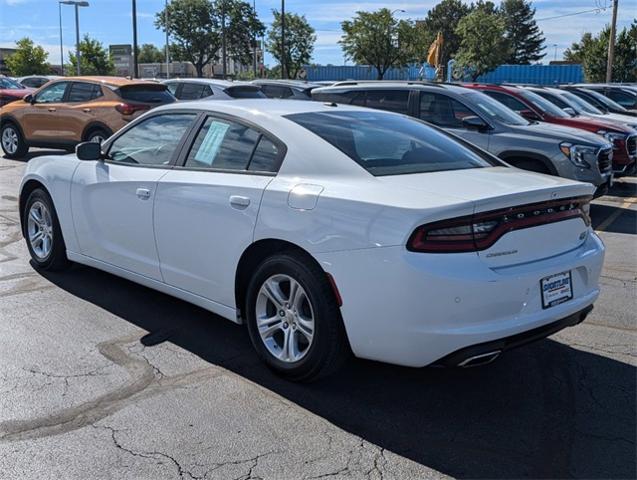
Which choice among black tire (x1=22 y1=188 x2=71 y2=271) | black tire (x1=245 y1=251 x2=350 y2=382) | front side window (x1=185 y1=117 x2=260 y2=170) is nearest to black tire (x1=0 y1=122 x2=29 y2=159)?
black tire (x1=22 y1=188 x2=71 y2=271)

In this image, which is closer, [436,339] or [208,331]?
[436,339]

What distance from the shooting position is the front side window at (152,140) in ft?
16.1

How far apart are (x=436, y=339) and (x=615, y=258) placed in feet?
16.0

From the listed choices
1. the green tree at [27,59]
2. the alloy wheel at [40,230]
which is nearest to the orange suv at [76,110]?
the alloy wheel at [40,230]

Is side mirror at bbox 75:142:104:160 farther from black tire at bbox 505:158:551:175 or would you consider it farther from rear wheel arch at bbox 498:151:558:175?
black tire at bbox 505:158:551:175

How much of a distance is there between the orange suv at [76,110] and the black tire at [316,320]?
9.69 m

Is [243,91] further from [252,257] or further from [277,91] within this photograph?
[252,257]

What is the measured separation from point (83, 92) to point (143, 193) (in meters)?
9.71

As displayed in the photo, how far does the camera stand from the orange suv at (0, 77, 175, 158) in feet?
42.4

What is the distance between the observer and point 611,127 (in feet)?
39.9

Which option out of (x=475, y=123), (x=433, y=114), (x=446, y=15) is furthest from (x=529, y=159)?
(x=446, y=15)

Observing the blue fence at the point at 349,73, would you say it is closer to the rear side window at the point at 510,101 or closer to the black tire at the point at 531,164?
the rear side window at the point at 510,101

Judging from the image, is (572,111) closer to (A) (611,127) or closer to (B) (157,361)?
(A) (611,127)

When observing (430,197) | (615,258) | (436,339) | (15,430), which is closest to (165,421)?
(15,430)
